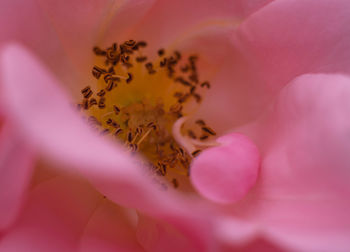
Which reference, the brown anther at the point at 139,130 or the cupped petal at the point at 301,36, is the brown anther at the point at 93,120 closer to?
the brown anther at the point at 139,130

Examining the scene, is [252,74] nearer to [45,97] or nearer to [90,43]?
[90,43]

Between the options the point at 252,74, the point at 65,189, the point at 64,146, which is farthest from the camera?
the point at 252,74

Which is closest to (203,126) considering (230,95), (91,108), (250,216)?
(230,95)

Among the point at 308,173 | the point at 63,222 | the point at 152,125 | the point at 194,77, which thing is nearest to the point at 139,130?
the point at 152,125

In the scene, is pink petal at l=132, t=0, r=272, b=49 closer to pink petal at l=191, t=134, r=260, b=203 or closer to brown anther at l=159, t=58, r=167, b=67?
brown anther at l=159, t=58, r=167, b=67

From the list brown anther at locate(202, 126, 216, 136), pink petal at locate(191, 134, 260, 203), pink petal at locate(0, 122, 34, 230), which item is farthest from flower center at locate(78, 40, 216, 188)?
pink petal at locate(0, 122, 34, 230)

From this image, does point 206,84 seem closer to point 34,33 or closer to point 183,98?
point 183,98

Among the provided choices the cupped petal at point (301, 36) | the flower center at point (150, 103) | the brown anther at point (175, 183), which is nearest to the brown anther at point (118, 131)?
the flower center at point (150, 103)

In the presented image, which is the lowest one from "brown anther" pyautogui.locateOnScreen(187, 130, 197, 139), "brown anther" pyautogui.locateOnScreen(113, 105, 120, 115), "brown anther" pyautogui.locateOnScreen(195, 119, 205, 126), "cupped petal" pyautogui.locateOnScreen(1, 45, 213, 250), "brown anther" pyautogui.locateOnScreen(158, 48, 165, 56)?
"cupped petal" pyautogui.locateOnScreen(1, 45, 213, 250)
